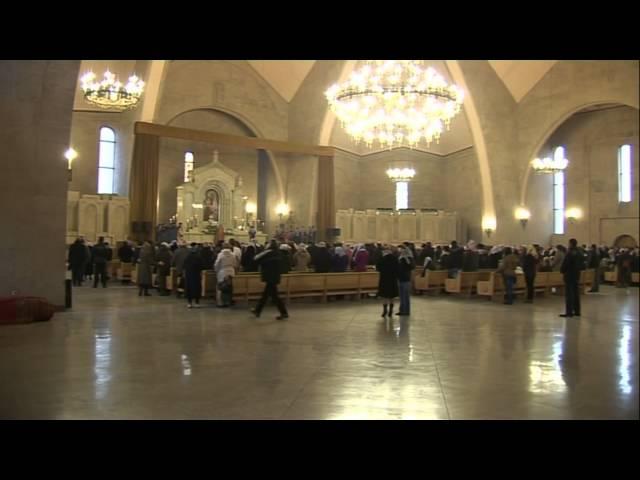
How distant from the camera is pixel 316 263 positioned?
A: 44.0 ft

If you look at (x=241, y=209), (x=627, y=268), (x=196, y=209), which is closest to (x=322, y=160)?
(x=241, y=209)

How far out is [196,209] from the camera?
76.6ft

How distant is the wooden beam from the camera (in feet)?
65.6

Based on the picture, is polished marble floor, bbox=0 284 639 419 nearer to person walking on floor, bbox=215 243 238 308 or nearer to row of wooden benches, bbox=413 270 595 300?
person walking on floor, bbox=215 243 238 308

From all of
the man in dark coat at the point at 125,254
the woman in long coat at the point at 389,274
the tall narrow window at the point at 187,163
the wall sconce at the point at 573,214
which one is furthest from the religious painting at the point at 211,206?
the wall sconce at the point at 573,214

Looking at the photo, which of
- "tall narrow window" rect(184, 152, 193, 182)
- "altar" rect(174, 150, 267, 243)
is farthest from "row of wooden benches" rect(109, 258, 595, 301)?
"tall narrow window" rect(184, 152, 193, 182)

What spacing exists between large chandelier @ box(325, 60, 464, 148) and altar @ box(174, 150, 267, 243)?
8128 millimetres

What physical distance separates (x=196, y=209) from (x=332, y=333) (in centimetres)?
1614

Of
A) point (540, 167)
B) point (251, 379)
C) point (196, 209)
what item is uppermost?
point (540, 167)

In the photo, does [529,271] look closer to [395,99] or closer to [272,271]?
[395,99]

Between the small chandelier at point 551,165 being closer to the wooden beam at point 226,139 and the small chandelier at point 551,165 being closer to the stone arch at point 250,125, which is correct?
the wooden beam at point 226,139

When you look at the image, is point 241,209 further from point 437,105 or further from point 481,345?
point 481,345

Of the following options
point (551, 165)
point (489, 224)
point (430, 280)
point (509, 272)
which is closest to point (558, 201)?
point (489, 224)

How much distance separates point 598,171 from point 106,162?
20163mm
